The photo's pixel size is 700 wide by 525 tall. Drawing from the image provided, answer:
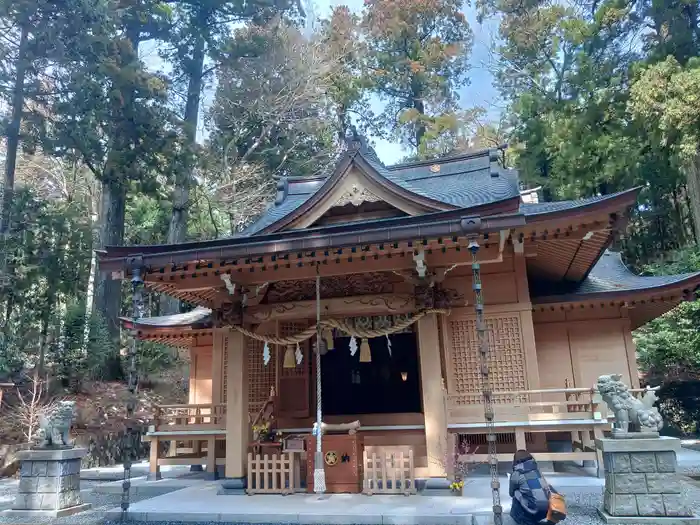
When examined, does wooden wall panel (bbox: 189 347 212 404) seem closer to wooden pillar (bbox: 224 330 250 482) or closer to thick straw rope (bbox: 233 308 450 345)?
wooden pillar (bbox: 224 330 250 482)

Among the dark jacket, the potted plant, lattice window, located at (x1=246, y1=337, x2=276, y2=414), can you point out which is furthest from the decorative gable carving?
the dark jacket

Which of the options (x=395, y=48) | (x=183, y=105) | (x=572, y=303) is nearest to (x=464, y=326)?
(x=572, y=303)

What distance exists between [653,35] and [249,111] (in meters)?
16.4

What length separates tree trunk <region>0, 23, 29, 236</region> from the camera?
1466 cm

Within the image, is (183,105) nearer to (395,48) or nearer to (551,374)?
(395,48)

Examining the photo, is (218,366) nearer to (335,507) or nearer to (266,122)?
(335,507)

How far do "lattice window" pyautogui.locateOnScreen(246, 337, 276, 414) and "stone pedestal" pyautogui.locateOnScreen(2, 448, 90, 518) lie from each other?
3324 millimetres

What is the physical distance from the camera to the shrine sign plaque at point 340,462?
7.58 m

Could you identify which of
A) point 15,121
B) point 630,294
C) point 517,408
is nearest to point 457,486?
point 517,408

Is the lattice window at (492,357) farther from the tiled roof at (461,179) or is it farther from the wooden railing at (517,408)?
the tiled roof at (461,179)

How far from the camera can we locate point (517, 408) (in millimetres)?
8461

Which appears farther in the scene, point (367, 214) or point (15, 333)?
point (15, 333)

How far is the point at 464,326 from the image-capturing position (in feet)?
30.2

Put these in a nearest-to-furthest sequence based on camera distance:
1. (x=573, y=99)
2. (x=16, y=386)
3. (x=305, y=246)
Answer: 1. (x=305, y=246)
2. (x=16, y=386)
3. (x=573, y=99)
